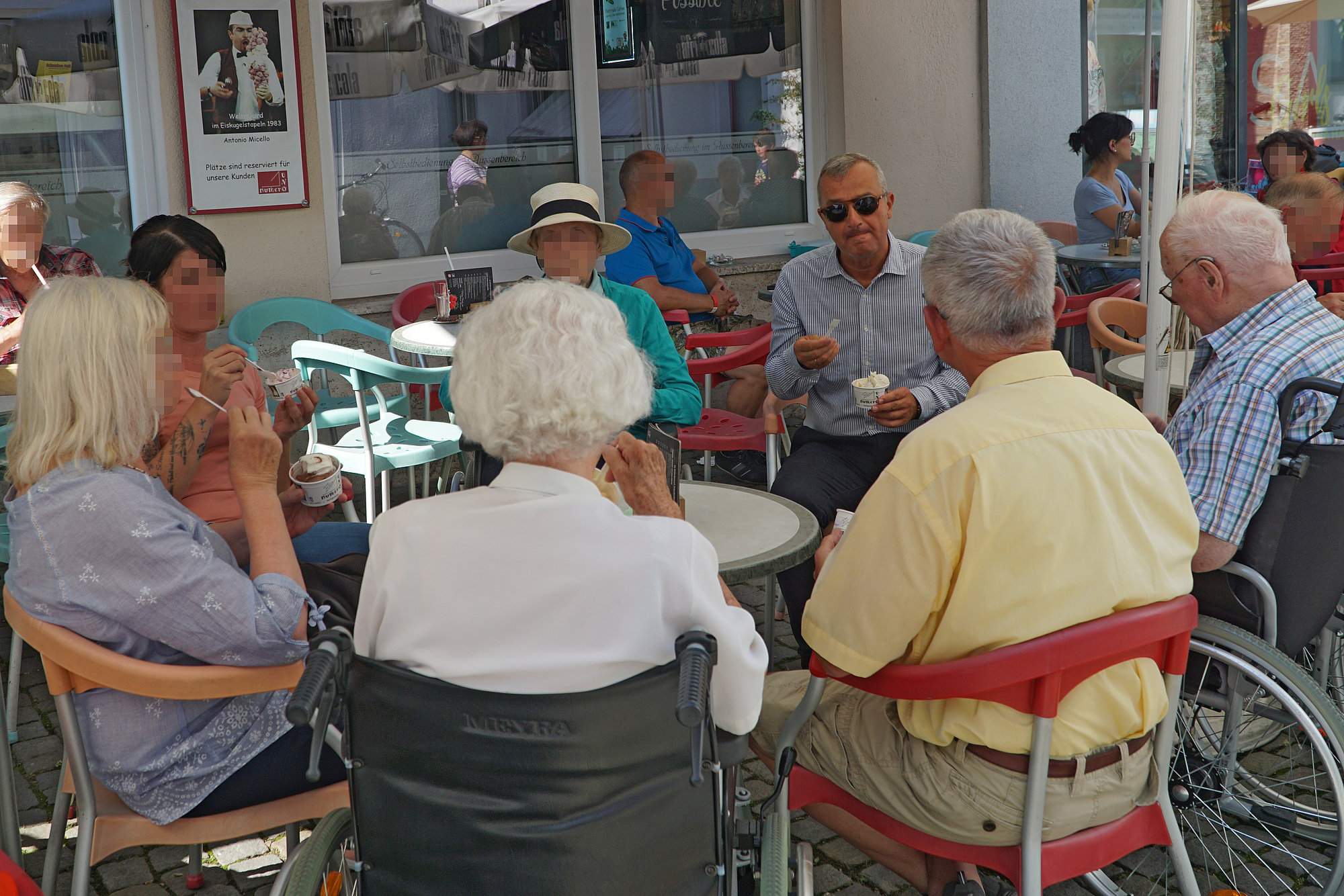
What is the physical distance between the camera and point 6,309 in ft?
13.3

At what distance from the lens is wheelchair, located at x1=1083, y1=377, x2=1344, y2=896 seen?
80.8 inches

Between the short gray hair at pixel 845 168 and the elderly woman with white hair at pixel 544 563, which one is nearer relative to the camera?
the elderly woman with white hair at pixel 544 563

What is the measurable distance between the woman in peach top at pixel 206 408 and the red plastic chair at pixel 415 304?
2109 millimetres

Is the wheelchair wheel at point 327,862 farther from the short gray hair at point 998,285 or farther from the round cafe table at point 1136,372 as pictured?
the round cafe table at point 1136,372

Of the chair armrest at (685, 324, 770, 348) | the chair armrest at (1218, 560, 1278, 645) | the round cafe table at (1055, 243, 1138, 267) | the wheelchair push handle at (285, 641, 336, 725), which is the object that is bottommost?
the chair armrest at (1218, 560, 1278, 645)

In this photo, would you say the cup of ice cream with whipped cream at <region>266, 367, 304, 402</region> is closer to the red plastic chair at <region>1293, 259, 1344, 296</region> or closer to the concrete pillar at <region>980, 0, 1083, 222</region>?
the red plastic chair at <region>1293, 259, 1344, 296</region>

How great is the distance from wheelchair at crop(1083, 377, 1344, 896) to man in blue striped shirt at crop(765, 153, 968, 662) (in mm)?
1188

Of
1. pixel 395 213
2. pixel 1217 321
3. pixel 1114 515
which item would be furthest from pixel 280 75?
pixel 1114 515

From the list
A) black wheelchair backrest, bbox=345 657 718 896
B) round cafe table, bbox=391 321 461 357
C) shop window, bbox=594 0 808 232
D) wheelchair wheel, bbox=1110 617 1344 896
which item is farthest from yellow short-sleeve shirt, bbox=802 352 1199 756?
shop window, bbox=594 0 808 232

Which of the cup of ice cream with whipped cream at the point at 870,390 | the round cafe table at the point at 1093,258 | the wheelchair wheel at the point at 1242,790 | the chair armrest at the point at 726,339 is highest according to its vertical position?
the round cafe table at the point at 1093,258

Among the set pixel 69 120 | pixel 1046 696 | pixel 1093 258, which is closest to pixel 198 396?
pixel 1046 696

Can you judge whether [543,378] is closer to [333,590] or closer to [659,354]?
[333,590]

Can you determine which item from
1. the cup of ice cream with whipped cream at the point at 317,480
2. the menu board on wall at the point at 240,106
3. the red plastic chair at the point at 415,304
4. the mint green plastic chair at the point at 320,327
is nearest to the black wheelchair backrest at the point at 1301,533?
the cup of ice cream with whipped cream at the point at 317,480

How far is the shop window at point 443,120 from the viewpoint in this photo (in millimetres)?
5609
